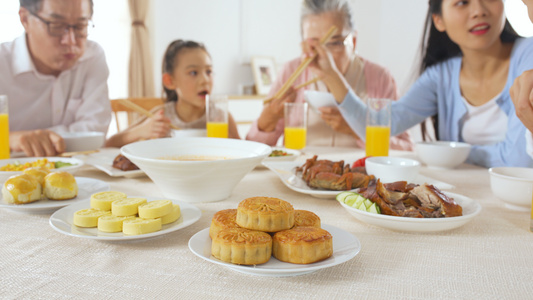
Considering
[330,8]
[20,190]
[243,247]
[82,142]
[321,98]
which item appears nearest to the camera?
[243,247]

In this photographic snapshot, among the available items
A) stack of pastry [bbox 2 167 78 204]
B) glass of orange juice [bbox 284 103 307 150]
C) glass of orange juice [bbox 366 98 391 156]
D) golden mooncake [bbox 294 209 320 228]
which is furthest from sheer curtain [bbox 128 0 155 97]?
golden mooncake [bbox 294 209 320 228]

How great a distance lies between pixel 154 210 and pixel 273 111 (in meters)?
1.52

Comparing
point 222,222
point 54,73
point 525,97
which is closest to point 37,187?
point 222,222

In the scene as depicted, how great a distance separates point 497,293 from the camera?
503 mm

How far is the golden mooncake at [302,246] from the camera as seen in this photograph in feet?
1.68

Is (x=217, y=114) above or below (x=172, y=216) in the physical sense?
above

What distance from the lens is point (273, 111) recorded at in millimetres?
2125

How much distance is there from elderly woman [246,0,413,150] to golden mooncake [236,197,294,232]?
1576mm

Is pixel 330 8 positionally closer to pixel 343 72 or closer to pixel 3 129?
pixel 343 72

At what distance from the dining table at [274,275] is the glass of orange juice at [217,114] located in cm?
90

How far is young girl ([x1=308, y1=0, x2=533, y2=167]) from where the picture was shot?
153 cm

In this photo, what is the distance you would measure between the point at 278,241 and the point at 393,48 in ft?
15.6

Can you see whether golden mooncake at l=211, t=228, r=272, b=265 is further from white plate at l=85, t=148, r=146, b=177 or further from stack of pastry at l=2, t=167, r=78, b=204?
white plate at l=85, t=148, r=146, b=177

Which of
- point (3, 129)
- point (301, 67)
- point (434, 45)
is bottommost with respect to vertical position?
point (3, 129)
